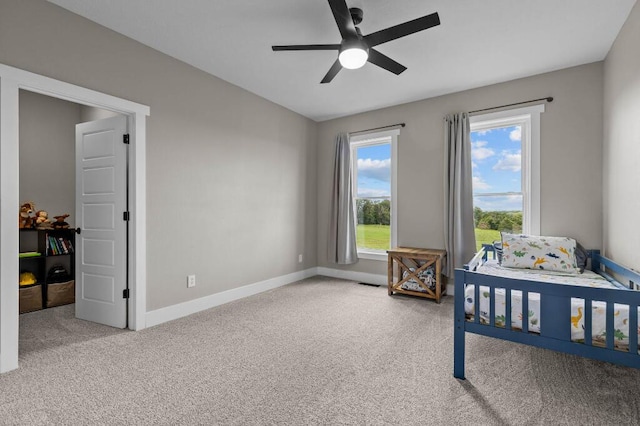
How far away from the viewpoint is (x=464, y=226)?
12.5ft

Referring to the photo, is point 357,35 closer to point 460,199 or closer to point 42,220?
point 460,199

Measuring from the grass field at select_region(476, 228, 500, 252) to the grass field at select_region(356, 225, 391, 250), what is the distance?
3.88 feet

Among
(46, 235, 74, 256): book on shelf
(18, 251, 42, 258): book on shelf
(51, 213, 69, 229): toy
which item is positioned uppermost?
(51, 213, 69, 229): toy

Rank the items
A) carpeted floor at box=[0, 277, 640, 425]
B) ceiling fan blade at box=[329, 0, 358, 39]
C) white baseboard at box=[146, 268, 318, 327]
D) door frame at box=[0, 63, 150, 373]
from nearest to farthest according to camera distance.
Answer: carpeted floor at box=[0, 277, 640, 425]
ceiling fan blade at box=[329, 0, 358, 39]
door frame at box=[0, 63, 150, 373]
white baseboard at box=[146, 268, 318, 327]

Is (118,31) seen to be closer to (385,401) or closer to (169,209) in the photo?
(169,209)

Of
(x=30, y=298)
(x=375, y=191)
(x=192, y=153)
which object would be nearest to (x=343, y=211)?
(x=375, y=191)

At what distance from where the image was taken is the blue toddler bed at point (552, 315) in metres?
1.71

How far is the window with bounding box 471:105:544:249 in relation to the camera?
3.50m

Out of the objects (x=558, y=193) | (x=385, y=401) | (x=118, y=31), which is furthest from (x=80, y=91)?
(x=558, y=193)

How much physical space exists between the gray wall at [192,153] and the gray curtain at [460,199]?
87.2 inches

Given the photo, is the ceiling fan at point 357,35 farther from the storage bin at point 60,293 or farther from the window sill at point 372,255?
the storage bin at point 60,293

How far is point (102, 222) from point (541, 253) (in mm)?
4187

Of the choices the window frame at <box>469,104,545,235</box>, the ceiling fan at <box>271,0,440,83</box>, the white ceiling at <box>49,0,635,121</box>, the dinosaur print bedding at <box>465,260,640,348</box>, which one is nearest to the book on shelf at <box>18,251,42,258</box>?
the white ceiling at <box>49,0,635,121</box>

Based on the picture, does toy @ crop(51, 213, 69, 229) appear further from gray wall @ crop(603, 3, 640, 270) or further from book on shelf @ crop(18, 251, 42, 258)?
gray wall @ crop(603, 3, 640, 270)
